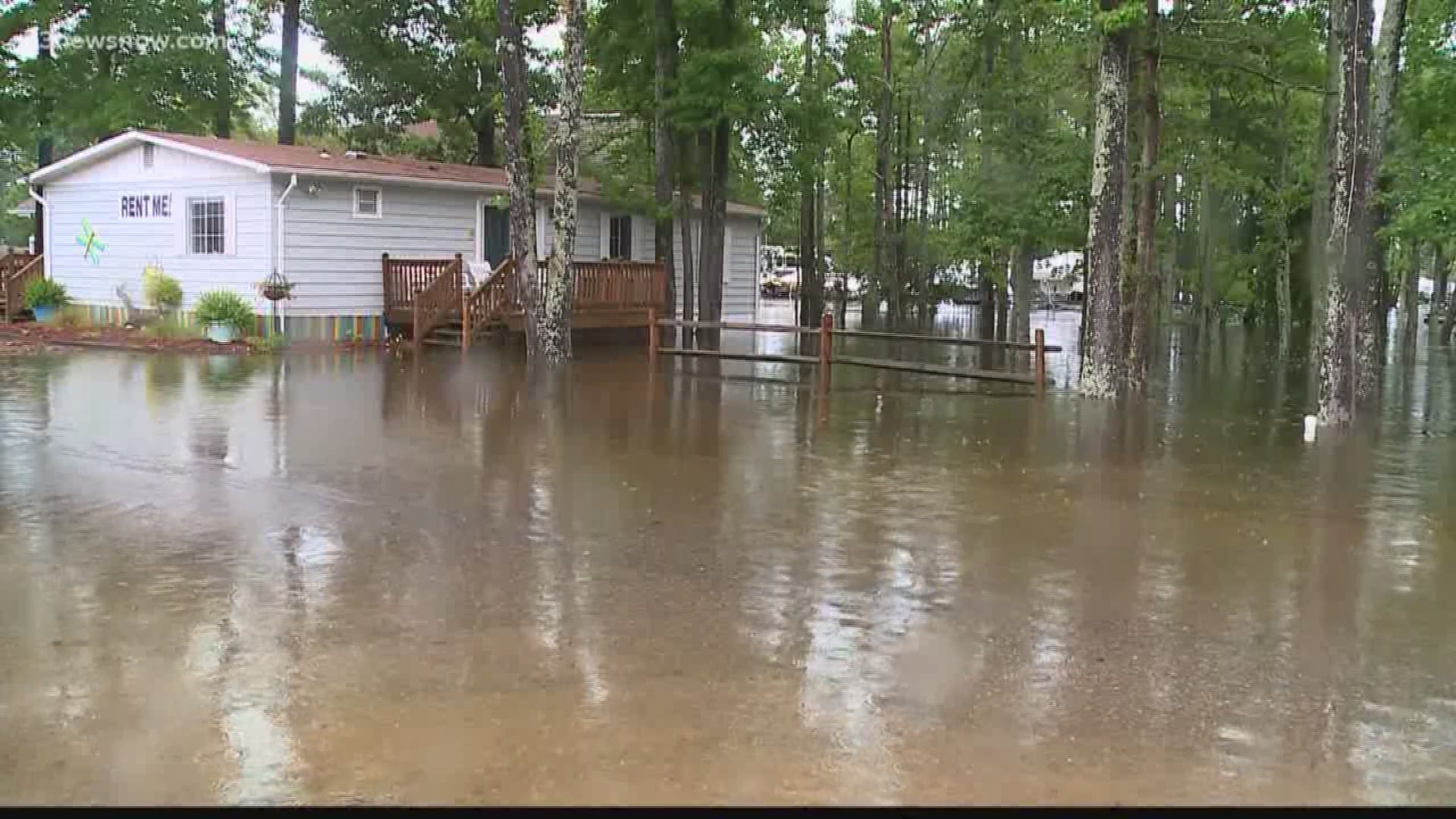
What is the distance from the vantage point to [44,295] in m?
24.8

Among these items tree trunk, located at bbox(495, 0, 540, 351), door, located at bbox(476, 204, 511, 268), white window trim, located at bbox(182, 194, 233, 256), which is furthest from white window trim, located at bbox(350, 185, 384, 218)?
tree trunk, located at bbox(495, 0, 540, 351)

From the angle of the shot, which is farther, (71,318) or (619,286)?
(71,318)

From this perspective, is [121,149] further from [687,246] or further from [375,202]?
[687,246]

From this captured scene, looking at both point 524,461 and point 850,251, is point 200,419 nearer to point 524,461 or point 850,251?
point 524,461

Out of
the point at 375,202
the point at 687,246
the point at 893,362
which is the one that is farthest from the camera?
the point at 687,246

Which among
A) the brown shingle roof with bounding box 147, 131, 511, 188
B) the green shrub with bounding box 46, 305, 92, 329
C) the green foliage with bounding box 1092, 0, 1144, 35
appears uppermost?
the green foliage with bounding box 1092, 0, 1144, 35

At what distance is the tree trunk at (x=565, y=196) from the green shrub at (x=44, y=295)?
1128cm

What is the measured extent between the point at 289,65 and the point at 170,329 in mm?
11442

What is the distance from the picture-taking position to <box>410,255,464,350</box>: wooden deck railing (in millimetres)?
21562

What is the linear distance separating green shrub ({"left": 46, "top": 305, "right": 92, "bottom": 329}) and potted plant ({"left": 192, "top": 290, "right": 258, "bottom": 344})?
385 cm

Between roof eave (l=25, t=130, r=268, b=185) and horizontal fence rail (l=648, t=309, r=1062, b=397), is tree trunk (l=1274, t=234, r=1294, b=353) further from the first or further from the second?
roof eave (l=25, t=130, r=268, b=185)

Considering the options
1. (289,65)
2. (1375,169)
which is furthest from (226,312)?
(1375,169)

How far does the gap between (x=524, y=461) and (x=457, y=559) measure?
3.36 meters

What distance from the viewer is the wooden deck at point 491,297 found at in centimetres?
2170
